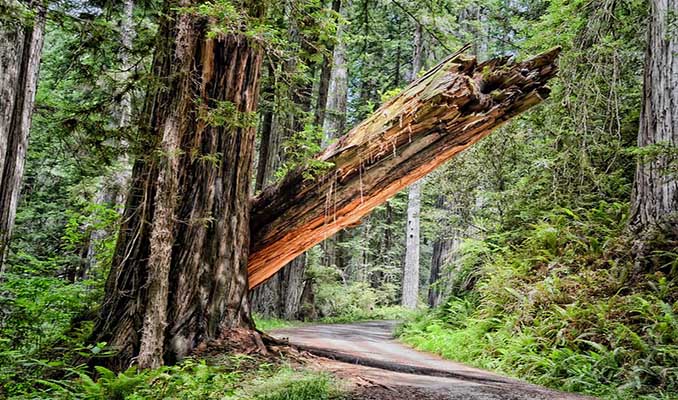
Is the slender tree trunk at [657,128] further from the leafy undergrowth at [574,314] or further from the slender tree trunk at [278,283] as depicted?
the slender tree trunk at [278,283]

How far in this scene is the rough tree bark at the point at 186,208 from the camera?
4395 mm

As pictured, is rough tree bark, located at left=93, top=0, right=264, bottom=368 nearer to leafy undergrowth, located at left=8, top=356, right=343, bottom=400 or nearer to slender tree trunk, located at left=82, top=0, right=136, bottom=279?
leafy undergrowth, located at left=8, top=356, right=343, bottom=400

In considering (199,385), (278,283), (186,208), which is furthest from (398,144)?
(278,283)

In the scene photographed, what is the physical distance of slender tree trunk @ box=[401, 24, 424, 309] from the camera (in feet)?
65.7

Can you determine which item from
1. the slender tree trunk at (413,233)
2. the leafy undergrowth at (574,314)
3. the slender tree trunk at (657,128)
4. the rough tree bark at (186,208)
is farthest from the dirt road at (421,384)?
the slender tree trunk at (413,233)

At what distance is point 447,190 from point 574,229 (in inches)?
147

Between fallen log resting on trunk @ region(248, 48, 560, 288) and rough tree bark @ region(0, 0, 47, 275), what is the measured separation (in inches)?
192

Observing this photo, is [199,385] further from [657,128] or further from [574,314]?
[657,128]

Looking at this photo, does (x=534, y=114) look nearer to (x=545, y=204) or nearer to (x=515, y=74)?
(x=545, y=204)

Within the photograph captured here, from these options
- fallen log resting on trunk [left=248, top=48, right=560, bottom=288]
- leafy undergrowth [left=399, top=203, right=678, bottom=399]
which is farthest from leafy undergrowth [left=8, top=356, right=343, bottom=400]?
leafy undergrowth [left=399, top=203, right=678, bottom=399]

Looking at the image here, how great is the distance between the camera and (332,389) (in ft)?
12.0

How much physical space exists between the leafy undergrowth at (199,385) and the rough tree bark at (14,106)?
5051 millimetres

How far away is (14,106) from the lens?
801 cm

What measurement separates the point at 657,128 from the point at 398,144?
4.22 m
